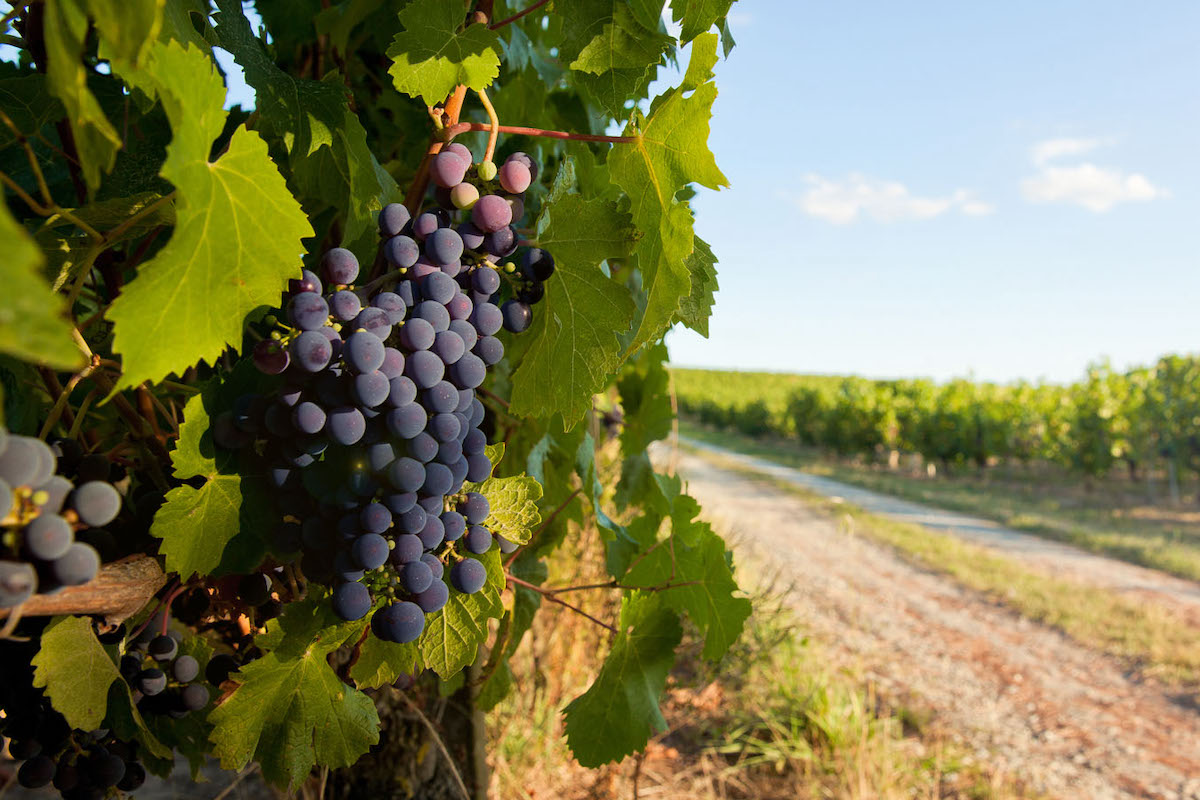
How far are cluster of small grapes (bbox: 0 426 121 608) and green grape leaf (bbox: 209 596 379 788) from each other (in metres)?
0.41

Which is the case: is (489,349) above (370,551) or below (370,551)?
above

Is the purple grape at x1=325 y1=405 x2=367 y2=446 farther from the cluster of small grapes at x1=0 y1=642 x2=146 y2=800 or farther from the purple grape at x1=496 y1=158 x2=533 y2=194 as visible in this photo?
the cluster of small grapes at x1=0 y1=642 x2=146 y2=800

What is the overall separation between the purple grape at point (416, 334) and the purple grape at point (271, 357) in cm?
12

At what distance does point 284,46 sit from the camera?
170 centimetres

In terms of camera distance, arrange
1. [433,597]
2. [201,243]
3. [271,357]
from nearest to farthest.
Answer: [201,243] → [271,357] → [433,597]

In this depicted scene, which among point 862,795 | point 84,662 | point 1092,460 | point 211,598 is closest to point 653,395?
point 211,598

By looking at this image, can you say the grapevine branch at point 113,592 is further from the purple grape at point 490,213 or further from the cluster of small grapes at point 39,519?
the purple grape at point 490,213

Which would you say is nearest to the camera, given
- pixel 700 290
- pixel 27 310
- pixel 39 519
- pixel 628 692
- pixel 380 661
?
pixel 27 310

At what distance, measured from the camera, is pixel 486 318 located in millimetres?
915

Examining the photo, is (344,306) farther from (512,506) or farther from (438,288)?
(512,506)

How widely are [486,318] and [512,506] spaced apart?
252 mm

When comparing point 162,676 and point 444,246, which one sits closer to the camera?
point 444,246

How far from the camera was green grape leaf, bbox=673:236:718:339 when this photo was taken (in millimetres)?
1116

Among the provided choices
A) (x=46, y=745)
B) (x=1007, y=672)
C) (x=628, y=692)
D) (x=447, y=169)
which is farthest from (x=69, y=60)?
(x=1007, y=672)
